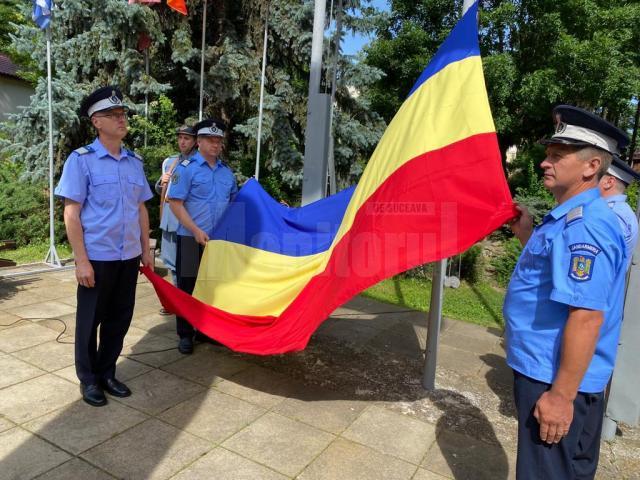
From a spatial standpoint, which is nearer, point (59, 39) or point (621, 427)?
point (621, 427)

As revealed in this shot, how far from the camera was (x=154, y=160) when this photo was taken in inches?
311

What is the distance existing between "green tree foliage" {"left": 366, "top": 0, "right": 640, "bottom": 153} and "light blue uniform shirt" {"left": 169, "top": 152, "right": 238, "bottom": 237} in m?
6.43

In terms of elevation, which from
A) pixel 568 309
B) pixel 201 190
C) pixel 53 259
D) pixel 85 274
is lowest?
pixel 53 259

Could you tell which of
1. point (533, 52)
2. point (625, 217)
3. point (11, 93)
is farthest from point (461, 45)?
point (11, 93)

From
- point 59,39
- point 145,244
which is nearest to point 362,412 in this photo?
point 145,244

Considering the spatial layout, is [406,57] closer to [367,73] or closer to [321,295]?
[367,73]

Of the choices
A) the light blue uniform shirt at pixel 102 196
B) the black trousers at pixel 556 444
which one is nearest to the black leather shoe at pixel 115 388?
the light blue uniform shirt at pixel 102 196

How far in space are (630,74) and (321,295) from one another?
10799 millimetres

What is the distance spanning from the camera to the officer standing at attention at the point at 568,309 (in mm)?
1463

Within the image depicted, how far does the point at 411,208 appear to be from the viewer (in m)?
2.59

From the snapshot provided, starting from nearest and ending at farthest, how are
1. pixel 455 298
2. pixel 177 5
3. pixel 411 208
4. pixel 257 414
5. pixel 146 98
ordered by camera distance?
pixel 411 208 < pixel 257 414 < pixel 177 5 < pixel 455 298 < pixel 146 98

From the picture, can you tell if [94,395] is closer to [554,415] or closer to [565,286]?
[554,415]

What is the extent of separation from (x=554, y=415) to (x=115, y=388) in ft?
8.69

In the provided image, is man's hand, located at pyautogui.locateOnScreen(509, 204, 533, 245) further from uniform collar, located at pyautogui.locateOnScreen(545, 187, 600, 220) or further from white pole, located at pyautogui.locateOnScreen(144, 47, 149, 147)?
white pole, located at pyautogui.locateOnScreen(144, 47, 149, 147)
